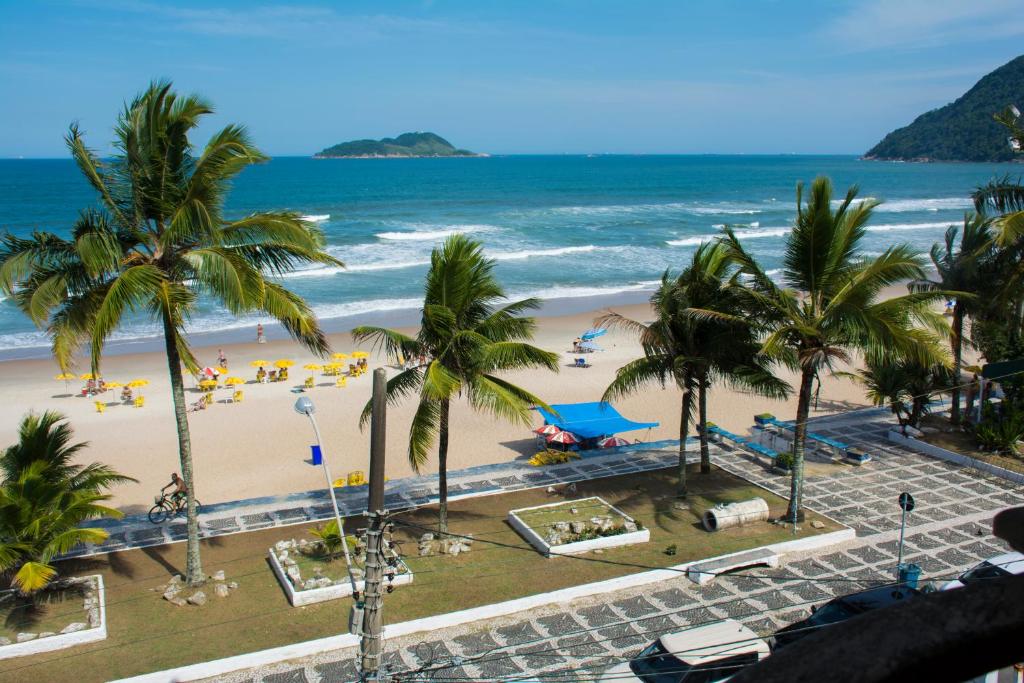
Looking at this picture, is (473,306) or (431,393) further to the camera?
(473,306)

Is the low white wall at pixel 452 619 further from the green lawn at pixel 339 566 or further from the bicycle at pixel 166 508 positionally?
the bicycle at pixel 166 508

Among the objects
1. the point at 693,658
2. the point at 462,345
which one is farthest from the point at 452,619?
the point at 462,345

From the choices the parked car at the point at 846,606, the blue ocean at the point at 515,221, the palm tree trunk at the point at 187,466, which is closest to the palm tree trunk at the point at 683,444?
the parked car at the point at 846,606

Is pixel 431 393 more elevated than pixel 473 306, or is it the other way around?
pixel 473 306

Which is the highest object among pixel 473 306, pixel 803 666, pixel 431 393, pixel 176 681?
pixel 803 666

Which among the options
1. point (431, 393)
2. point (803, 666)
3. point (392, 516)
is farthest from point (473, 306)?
point (803, 666)

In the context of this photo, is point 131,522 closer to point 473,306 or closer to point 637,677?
point 473,306
